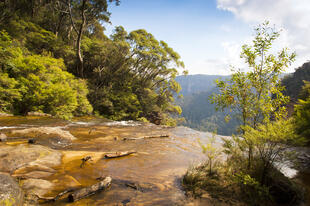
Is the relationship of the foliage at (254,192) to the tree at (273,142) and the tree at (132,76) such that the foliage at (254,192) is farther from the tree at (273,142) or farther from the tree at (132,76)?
the tree at (132,76)

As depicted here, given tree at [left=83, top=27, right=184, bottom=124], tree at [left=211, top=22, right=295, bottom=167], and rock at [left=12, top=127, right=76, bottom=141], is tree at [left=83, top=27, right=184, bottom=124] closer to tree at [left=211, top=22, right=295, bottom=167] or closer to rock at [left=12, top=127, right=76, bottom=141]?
rock at [left=12, top=127, right=76, bottom=141]

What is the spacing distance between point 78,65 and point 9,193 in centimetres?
1971

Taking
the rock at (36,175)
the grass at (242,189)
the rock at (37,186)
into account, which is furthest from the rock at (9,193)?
the grass at (242,189)

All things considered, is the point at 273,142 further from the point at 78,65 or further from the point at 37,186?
the point at 78,65

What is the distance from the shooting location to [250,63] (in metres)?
4.57

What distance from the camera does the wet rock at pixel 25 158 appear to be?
3.43 meters

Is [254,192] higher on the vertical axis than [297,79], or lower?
lower

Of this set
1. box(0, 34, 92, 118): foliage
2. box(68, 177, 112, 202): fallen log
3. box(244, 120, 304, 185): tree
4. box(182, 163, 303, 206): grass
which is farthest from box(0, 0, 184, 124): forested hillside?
box(244, 120, 304, 185): tree

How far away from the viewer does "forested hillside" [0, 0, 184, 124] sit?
980 cm

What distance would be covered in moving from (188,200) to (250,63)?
4.15m

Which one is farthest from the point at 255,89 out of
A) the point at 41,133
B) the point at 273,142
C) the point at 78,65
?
the point at 78,65

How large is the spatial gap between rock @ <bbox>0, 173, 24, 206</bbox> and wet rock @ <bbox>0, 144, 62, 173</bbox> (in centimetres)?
103

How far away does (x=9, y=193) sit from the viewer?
2.29 m

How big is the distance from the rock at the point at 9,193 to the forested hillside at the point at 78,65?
313 inches
